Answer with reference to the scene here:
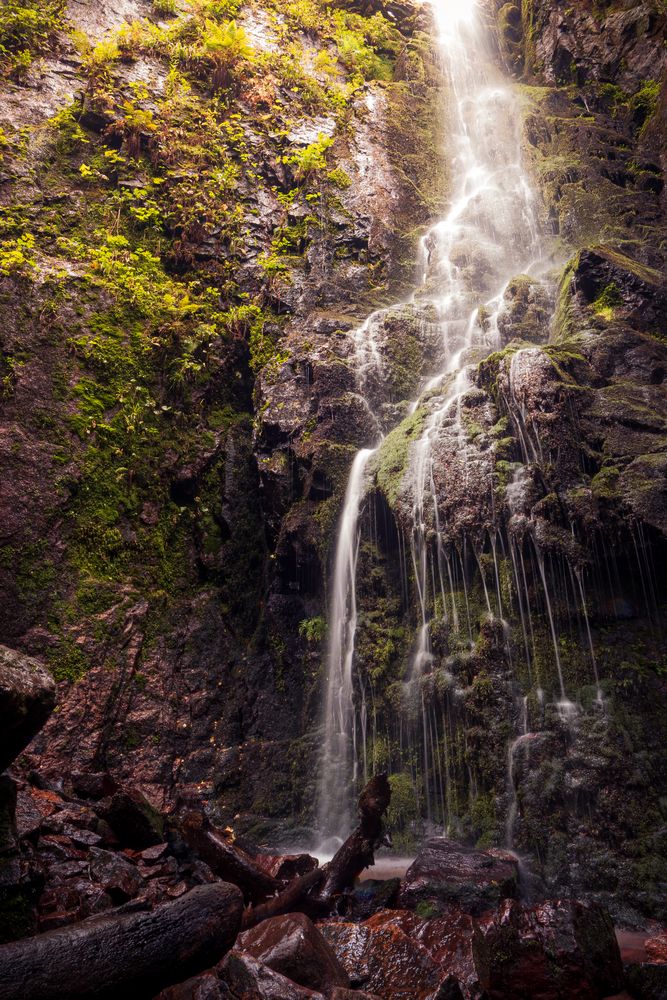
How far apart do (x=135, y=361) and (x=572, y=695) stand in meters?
9.68

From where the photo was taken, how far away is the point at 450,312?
1369 cm

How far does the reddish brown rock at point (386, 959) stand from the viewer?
3.72 metres

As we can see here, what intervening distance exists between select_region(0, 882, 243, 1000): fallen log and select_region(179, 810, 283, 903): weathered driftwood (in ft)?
7.30

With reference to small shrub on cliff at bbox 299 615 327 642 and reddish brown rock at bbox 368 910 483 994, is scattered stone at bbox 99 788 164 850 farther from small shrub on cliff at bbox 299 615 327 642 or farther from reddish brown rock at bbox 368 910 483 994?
small shrub on cliff at bbox 299 615 327 642

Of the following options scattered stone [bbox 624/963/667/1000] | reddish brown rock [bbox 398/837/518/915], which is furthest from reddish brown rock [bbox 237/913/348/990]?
scattered stone [bbox 624/963/667/1000]

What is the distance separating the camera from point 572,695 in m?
7.04

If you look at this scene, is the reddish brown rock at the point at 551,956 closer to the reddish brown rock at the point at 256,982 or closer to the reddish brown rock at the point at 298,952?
the reddish brown rock at the point at 298,952

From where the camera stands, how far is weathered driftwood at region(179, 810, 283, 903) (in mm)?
5051

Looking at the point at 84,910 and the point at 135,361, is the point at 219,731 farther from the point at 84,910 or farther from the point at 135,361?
the point at 135,361

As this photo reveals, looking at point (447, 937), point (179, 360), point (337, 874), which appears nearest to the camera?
point (447, 937)

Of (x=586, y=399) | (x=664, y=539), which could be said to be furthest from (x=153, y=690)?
(x=586, y=399)

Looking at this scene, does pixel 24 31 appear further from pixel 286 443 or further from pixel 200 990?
pixel 200 990

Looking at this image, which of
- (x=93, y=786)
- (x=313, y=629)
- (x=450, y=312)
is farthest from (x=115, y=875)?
(x=450, y=312)

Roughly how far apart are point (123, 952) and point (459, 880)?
3667 mm
